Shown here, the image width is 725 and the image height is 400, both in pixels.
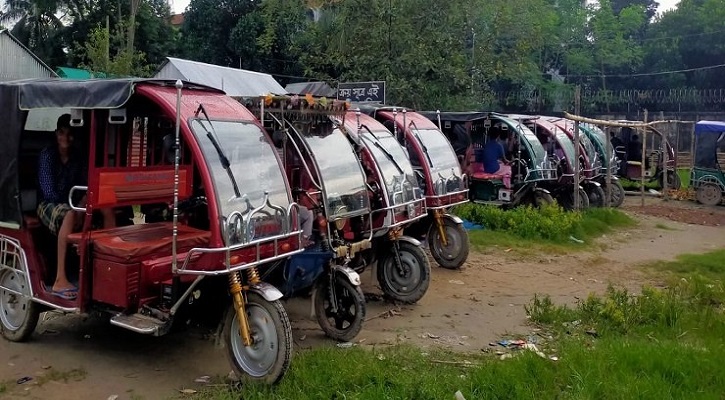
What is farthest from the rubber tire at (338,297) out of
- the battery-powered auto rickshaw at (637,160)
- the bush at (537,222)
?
the battery-powered auto rickshaw at (637,160)

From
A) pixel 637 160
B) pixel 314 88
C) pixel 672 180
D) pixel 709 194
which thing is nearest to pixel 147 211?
pixel 314 88

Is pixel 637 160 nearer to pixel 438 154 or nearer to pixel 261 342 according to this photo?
pixel 438 154

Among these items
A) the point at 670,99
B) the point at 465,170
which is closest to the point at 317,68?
the point at 465,170

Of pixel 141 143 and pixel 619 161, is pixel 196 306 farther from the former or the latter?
pixel 619 161

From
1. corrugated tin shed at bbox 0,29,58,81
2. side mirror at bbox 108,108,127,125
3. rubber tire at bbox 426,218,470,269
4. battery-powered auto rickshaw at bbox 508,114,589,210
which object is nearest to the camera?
side mirror at bbox 108,108,127,125

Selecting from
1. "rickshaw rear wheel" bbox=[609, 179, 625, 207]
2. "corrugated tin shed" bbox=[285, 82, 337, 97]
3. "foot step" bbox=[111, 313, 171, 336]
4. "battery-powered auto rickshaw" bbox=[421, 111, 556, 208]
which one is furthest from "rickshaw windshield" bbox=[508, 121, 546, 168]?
"foot step" bbox=[111, 313, 171, 336]

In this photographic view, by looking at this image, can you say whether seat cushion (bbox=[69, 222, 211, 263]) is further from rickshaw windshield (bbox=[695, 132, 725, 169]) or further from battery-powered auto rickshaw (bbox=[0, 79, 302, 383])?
rickshaw windshield (bbox=[695, 132, 725, 169])

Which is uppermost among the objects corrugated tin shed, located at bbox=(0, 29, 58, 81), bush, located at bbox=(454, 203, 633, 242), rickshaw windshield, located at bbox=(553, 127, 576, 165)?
corrugated tin shed, located at bbox=(0, 29, 58, 81)

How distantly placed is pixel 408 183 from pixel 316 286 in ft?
6.88

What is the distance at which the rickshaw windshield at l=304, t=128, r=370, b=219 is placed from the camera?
658 cm

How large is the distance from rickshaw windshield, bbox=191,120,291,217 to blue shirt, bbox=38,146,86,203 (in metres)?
1.83

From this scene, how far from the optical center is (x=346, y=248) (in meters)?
6.36

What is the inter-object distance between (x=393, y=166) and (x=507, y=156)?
6.44m

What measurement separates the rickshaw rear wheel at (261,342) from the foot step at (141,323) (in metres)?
A: 0.46
